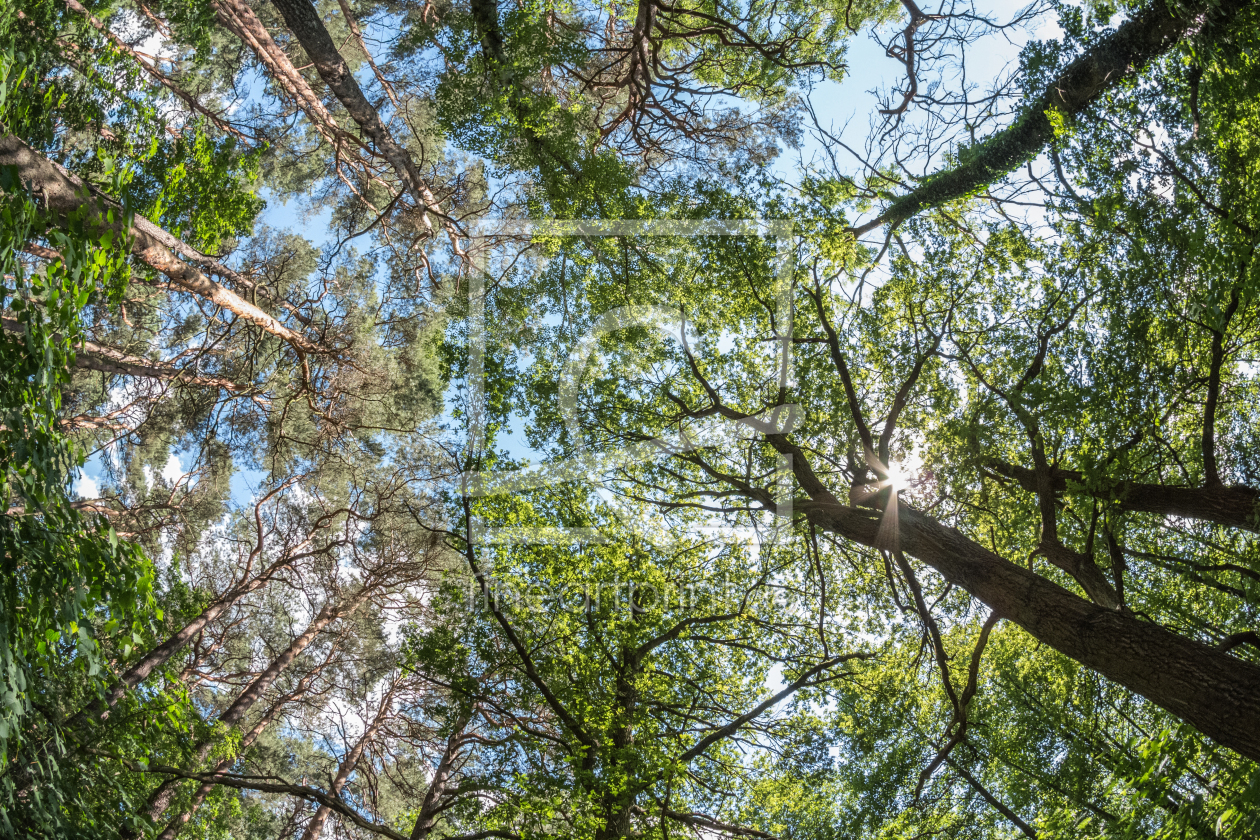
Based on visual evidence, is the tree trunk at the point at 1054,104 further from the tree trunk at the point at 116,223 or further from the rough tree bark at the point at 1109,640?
the tree trunk at the point at 116,223

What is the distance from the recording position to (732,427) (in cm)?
782

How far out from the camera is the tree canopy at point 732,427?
430 centimetres

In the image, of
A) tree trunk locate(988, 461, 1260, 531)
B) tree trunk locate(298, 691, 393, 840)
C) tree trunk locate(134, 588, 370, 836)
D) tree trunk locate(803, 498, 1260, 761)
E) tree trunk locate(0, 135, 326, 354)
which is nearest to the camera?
tree trunk locate(803, 498, 1260, 761)

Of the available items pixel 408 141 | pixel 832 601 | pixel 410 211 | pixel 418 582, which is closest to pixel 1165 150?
pixel 832 601

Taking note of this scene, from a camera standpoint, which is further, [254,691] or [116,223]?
[254,691]

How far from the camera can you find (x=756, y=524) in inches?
288

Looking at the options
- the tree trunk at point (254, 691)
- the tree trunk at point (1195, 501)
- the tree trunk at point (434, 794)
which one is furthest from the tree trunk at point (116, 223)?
the tree trunk at point (1195, 501)

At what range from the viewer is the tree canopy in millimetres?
4301

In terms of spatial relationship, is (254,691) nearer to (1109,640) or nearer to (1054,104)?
(1109,640)

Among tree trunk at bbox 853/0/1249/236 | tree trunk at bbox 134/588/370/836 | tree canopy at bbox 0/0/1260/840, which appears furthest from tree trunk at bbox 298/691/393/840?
tree trunk at bbox 853/0/1249/236

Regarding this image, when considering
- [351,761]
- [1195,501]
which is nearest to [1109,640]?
[1195,501]

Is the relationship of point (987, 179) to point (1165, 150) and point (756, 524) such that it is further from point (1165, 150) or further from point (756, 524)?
point (756, 524)

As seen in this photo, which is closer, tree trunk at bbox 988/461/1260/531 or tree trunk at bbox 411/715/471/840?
tree trunk at bbox 988/461/1260/531

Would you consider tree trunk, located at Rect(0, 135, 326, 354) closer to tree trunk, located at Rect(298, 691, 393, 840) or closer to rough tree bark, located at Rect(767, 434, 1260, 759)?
rough tree bark, located at Rect(767, 434, 1260, 759)
